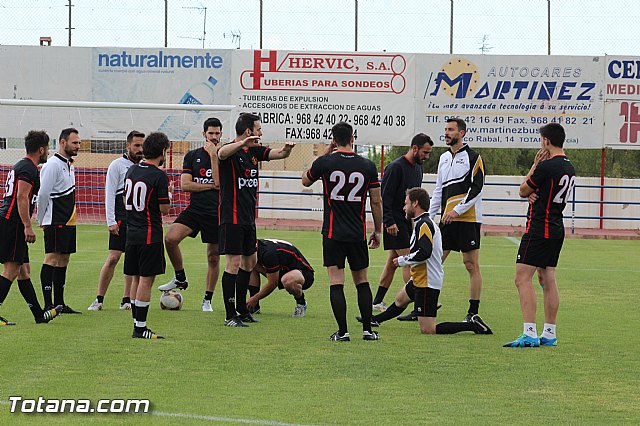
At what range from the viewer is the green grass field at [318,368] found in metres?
6.56

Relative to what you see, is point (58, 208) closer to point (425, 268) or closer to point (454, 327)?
point (425, 268)

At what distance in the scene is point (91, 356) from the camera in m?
8.44

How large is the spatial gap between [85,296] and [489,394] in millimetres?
7031

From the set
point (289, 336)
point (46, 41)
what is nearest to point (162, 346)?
point (289, 336)

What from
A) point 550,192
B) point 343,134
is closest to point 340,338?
point 343,134

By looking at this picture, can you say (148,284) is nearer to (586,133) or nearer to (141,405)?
(141,405)

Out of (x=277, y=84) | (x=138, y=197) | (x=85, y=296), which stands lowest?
(x=85, y=296)

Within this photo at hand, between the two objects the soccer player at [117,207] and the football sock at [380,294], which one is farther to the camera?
the football sock at [380,294]

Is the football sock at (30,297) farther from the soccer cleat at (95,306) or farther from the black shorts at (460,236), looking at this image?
the black shorts at (460,236)

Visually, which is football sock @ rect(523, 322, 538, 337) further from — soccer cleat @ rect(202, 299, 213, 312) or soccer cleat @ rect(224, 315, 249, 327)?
soccer cleat @ rect(202, 299, 213, 312)

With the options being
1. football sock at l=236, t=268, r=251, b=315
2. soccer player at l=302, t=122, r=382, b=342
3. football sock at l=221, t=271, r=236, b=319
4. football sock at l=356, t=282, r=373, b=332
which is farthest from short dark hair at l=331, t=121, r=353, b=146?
football sock at l=236, t=268, r=251, b=315

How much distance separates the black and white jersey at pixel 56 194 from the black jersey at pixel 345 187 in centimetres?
305

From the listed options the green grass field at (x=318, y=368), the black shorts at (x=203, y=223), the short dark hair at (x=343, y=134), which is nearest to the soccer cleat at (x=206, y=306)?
the green grass field at (x=318, y=368)

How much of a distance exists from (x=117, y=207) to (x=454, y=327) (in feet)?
13.7
